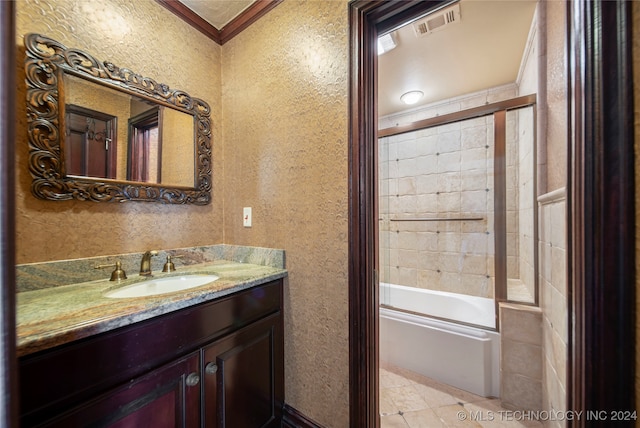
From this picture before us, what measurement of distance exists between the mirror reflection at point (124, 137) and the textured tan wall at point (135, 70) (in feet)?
0.45

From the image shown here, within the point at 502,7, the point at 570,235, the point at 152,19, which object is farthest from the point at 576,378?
the point at 152,19

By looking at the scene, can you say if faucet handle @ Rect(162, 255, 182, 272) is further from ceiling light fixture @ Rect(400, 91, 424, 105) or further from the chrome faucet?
ceiling light fixture @ Rect(400, 91, 424, 105)

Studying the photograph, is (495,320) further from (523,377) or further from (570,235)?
(570,235)

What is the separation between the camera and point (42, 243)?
954 millimetres

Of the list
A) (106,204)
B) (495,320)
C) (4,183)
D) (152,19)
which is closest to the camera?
(4,183)

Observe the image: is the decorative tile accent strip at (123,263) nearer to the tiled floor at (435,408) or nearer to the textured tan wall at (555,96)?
the tiled floor at (435,408)

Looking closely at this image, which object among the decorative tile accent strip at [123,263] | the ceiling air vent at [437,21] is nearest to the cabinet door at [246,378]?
the decorative tile accent strip at [123,263]

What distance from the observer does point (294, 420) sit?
1.21 m

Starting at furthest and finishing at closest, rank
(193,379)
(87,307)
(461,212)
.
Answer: (461,212) < (193,379) < (87,307)

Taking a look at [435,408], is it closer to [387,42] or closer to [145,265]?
[145,265]

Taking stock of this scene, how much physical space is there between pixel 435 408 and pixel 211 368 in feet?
4.53

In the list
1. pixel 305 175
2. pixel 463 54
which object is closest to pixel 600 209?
pixel 305 175

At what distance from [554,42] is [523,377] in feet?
5.96

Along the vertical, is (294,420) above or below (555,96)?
below
